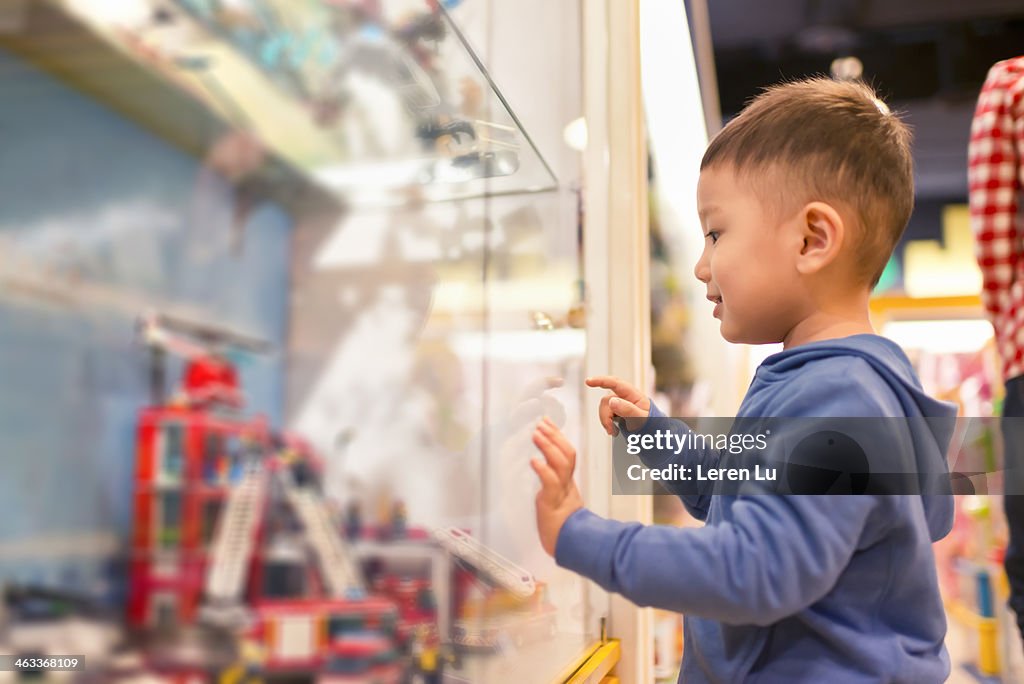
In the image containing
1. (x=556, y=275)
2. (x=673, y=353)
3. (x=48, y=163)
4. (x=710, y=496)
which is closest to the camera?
(x=48, y=163)

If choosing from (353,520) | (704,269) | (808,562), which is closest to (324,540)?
(353,520)

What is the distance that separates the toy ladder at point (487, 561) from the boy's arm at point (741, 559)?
13cm

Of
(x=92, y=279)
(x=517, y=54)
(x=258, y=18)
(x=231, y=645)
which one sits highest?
(x=517, y=54)

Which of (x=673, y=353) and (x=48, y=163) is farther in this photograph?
(x=673, y=353)

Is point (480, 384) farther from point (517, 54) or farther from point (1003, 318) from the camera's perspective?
point (1003, 318)

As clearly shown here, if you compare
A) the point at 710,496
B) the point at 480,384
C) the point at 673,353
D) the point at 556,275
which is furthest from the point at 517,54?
the point at 673,353

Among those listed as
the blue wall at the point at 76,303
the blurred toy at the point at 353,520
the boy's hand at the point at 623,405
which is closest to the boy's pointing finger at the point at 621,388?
the boy's hand at the point at 623,405

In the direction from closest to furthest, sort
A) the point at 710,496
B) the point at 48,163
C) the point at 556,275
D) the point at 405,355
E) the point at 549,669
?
the point at 48,163 < the point at 405,355 < the point at 710,496 < the point at 549,669 < the point at 556,275

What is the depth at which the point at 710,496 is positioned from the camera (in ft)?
2.08

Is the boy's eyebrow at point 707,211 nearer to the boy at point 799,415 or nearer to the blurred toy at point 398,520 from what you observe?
the boy at point 799,415

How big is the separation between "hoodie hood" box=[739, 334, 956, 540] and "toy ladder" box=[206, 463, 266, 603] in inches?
12.8

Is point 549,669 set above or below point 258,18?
below

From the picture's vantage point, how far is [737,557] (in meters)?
0.45

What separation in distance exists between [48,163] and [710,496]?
1.65 ft
